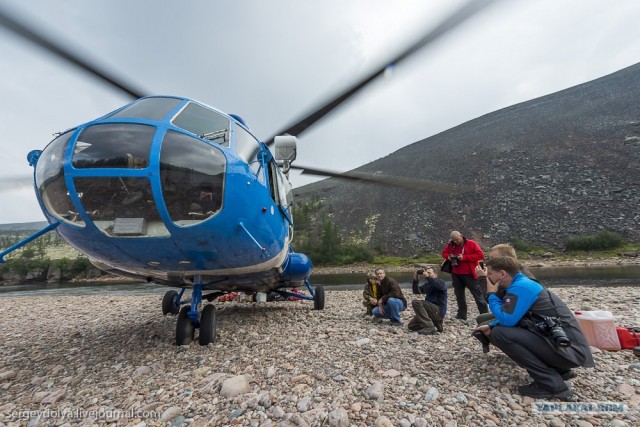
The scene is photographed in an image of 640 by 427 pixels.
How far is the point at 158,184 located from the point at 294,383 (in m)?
2.57

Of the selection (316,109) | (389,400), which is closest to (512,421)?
(389,400)

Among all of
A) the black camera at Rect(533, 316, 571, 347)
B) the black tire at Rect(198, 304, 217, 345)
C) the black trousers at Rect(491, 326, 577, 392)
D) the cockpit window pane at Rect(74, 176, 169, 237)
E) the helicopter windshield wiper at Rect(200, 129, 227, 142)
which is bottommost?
the black tire at Rect(198, 304, 217, 345)

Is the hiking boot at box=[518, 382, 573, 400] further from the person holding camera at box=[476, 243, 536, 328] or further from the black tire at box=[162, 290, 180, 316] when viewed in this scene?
the black tire at box=[162, 290, 180, 316]

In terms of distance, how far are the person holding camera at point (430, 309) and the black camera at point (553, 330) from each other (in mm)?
2488

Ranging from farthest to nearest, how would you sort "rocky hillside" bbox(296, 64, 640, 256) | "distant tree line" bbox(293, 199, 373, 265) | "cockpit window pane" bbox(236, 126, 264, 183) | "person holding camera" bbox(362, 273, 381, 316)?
"distant tree line" bbox(293, 199, 373, 265) < "rocky hillside" bbox(296, 64, 640, 256) < "person holding camera" bbox(362, 273, 381, 316) < "cockpit window pane" bbox(236, 126, 264, 183)

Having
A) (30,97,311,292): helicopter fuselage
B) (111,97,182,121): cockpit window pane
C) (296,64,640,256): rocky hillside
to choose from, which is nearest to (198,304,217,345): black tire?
(30,97,311,292): helicopter fuselage

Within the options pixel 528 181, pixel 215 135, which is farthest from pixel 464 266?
pixel 528 181

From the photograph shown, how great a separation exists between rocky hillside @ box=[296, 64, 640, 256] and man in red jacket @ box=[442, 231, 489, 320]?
29.2 metres

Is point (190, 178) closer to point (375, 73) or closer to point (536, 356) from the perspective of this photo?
point (375, 73)

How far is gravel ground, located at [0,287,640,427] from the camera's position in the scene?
262cm

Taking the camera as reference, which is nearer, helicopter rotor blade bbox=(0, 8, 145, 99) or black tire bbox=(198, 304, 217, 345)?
helicopter rotor blade bbox=(0, 8, 145, 99)

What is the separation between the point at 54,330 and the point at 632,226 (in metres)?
63.4

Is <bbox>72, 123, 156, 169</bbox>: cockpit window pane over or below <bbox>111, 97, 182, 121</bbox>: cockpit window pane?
below

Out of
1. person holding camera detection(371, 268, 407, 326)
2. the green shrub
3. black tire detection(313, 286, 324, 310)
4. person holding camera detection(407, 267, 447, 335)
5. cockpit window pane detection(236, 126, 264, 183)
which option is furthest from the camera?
the green shrub
